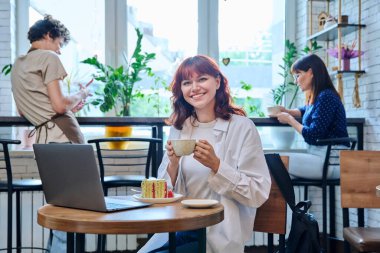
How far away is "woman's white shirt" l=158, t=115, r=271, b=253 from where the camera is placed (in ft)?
6.07

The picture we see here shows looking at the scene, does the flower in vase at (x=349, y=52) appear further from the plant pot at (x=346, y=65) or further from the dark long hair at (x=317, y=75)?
Result: the dark long hair at (x=317, y=75)

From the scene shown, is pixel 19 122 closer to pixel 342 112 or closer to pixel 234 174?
pixel 234 174

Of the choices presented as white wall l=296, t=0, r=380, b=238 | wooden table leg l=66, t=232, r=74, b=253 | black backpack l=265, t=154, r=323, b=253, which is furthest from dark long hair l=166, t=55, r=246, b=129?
white wall l=296, t=0, r=380, b=238

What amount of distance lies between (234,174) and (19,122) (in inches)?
65.2

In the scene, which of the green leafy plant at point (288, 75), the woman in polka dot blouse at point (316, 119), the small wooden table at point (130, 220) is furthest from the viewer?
the green leafy plant at point (288, 75)

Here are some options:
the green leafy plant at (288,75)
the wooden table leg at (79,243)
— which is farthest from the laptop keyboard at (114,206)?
the green leafy plant at (288,75)

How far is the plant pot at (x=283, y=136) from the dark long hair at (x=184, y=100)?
2.08 metres

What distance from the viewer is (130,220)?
1383 mm

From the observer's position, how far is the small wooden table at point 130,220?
1370mm

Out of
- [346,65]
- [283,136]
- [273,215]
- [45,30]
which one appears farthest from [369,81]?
[45,30]

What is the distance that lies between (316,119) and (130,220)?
2045mm

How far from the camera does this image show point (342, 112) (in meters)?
3.23

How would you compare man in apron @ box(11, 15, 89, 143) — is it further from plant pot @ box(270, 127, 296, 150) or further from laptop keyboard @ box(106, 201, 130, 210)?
plant pot @ box(270, 127, 296, 150)

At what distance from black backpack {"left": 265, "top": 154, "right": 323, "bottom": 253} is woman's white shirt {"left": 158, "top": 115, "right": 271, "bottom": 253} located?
0.24 m
